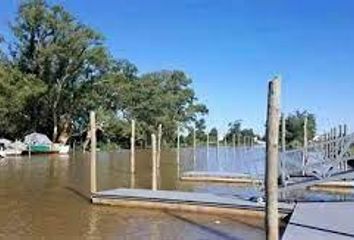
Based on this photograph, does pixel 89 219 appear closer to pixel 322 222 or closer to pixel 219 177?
pixel 322 222

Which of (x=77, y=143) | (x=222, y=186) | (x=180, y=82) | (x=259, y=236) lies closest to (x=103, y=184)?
(x=222, y=186)

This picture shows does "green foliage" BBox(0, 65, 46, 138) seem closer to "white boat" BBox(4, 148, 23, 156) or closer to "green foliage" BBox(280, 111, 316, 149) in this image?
"white boat" BBox(4, 148, 23, 156)

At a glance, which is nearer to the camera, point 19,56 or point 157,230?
point 157,230

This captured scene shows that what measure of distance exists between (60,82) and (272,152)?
52.8 meters

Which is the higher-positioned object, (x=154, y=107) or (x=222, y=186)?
(x=154, y=107)

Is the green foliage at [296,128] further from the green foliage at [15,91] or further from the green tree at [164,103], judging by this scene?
the green foliage at [15,91]

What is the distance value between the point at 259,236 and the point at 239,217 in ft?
6.88

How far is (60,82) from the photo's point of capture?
60594 mm

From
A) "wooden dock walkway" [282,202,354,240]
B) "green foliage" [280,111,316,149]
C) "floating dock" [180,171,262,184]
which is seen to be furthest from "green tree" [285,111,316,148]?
"wooden dock walkway" [282,202,354,240]

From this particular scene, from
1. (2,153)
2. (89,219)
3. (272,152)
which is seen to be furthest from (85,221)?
(2,153)

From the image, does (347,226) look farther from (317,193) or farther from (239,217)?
(317,193)

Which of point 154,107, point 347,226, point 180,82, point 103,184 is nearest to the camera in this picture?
point 347,226

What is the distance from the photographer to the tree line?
5709 cm

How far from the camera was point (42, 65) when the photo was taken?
59.8m
